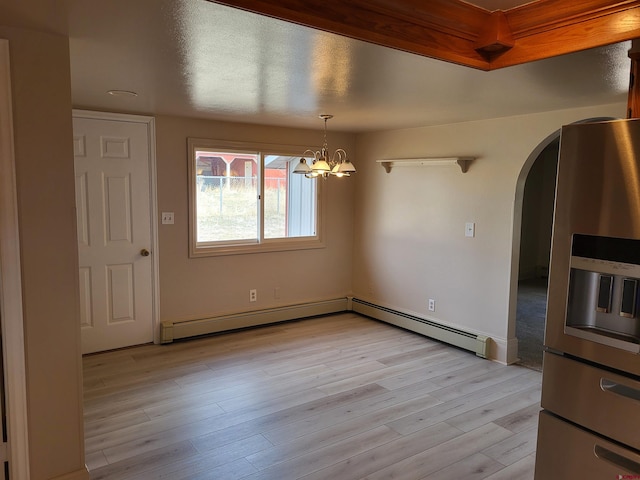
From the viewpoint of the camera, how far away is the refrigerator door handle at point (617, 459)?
1.66m

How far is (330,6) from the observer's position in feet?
5.86

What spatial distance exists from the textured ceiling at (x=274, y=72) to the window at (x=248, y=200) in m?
0.79

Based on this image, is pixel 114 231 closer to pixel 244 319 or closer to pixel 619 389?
pixel 244 319

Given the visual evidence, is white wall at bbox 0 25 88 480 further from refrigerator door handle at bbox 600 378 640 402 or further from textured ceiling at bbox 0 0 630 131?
refrigerator door handle at bbox 600 378 640 402

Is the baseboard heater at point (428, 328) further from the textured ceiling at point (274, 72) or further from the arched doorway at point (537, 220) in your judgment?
the arched doorway at point (537, 220)

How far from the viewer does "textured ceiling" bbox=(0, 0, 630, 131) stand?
1.86 meters

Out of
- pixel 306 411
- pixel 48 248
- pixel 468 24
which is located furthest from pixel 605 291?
pixel 48 248

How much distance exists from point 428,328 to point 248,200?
237cm

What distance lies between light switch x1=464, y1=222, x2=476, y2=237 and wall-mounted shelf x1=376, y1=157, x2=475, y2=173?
51cm

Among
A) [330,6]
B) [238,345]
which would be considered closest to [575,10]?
[330,6]

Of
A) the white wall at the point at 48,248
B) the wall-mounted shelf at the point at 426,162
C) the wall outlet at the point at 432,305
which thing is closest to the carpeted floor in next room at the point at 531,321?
the wall outlet at the point at 432,305

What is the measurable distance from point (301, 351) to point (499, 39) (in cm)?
323

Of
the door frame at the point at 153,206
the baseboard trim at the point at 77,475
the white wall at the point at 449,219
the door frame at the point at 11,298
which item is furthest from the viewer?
the door frame at the point at 153,206

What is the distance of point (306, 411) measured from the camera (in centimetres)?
327
